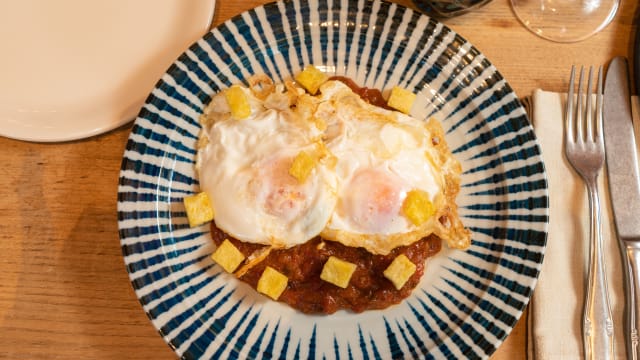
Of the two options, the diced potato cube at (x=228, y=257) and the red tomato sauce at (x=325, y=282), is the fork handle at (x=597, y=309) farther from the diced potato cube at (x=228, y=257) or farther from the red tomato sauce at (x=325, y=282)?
the diced potato cube at (x=228, y=257)

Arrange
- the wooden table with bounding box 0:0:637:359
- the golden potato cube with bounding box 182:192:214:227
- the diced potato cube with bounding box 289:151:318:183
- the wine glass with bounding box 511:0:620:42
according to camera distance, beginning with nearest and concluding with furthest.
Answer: the diced potato cube with bounding box 289:151:318:183
the golden potato cube with bounding box 182:192:214:227
the wooden table with bounding box 0:0:637:359
the wine glass with bounding box 511:0:620:42

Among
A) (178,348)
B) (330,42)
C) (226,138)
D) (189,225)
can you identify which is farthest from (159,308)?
(330,42)

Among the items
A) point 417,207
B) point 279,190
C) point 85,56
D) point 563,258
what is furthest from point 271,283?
point 85,56

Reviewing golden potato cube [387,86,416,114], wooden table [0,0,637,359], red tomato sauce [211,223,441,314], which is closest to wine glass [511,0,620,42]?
wooden table [0,0,637,359]

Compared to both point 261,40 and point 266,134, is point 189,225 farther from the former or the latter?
point 261,40

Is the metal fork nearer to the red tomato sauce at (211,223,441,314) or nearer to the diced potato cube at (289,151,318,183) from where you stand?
the red tomato sauce at (211,223,441,314)

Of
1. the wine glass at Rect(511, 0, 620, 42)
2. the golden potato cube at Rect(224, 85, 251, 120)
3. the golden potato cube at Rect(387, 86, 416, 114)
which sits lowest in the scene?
the golden potato cube at Rect(224, 85, 251, 120)

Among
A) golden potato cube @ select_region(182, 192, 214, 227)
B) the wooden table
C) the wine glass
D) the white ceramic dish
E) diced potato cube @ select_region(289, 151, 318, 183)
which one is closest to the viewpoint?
diced potato cube @ select_region(289, 151, 318, 183)
